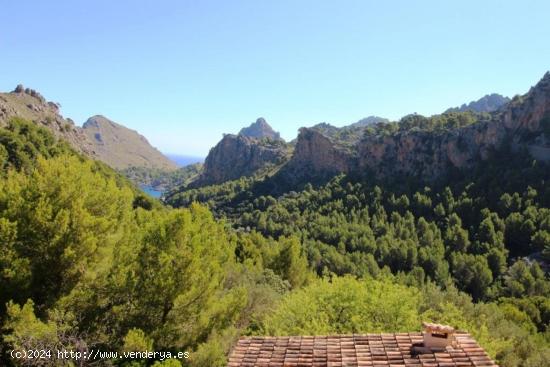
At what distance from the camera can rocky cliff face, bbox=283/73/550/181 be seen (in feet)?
327

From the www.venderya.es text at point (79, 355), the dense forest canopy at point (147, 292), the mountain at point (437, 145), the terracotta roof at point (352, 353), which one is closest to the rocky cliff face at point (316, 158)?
the mountain at point (437, 145)

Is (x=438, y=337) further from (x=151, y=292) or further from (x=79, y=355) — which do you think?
(x=151, y=292)

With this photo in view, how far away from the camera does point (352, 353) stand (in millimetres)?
11430

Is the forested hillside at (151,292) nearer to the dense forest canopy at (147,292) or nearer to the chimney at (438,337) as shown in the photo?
the dense forest canopy at (147,292)

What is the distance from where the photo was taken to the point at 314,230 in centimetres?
9256

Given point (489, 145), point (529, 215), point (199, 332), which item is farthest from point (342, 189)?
point (199, 332)

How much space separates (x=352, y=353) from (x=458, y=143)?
10945 cm

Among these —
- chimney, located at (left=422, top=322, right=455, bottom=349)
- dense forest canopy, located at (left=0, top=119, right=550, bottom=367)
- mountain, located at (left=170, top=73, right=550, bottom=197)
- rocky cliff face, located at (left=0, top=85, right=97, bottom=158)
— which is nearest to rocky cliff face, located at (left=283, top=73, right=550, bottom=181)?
mountain, located at (left=170, top=73, right=550, bottom=197)

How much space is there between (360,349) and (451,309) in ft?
63.0

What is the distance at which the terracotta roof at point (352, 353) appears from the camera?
10594 millimetres

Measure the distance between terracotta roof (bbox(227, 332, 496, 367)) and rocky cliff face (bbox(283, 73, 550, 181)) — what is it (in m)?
97.4

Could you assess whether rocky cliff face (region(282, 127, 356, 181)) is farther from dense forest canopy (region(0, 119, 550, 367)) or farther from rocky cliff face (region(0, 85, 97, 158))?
dense forest canopy (region(0, 119, 550, 367))

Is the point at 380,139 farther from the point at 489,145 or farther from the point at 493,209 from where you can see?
the point at 493,209

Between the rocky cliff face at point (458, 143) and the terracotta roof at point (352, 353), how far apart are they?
9738 centimetres
